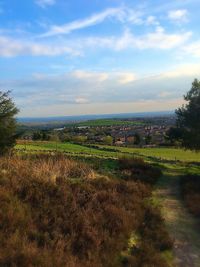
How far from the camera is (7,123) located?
3781cm

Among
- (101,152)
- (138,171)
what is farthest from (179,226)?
(101,152)

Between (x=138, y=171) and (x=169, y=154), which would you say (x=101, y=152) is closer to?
(x=169, y=154)

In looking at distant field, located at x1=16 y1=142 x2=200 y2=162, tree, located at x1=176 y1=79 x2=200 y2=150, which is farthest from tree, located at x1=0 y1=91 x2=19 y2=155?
tree, located at x1=176 y1=79 x2=200 y2=150

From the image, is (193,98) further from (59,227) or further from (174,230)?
(59,227)

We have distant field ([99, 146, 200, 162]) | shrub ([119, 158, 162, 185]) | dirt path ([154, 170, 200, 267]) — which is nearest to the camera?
dirt path ([154, 170, 200, 267])

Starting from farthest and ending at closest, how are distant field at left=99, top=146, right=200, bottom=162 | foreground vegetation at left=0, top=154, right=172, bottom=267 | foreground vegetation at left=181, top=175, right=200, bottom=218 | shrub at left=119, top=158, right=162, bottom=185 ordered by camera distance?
distant field at left=99, top=146, right=200, bottom=162, shrub at left=119, top=158, right=162, bottom=185, foreground vegetation at left=181, top=175, right=200, bottom=218, foreground vegetation at left=0, top=154, right=172, bottom=267

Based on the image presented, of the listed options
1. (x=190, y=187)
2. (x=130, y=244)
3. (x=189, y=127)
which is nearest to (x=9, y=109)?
(x=189, y=127)

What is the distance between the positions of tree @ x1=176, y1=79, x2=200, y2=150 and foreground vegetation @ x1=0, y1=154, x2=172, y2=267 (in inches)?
709

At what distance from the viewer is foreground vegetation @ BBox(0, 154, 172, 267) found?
11.2 metres

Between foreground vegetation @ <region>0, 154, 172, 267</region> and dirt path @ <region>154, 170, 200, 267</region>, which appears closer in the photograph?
foreground vegetation @ <region>0, 154, 172, 267</region>

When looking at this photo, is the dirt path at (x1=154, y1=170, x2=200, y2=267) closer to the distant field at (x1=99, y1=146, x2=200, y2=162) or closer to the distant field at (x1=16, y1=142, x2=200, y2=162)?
the distant field at (x1=16, y1=142, x2=200, y2=162)

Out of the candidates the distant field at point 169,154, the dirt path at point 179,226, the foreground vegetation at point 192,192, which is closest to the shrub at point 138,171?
the dirt path at point 179,226

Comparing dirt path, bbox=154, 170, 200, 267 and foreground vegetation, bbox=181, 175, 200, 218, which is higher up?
foreground vegetation, bbox=181, 175, 200, 218

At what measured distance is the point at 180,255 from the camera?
43.4 feet
